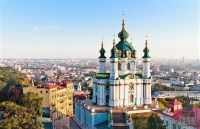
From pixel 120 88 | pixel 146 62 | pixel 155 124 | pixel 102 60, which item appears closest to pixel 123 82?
pixel 120 88

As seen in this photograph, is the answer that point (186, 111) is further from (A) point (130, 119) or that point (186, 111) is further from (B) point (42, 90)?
(B) point (42, 90)

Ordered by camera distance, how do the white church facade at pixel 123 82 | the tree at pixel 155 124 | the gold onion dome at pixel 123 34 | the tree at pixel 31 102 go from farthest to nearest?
the gold onion dome at pixel 123 34 → the tree at pixel 31 102 → the white church facade at pixel 123 82 → the tree at pixel 155 124

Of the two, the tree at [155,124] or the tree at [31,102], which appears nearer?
the tree at [155,124]

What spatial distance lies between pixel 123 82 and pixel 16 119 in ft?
36.3

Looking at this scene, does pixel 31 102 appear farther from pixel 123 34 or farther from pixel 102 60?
pixel 123 34

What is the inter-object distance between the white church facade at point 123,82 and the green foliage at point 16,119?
752 centimetres

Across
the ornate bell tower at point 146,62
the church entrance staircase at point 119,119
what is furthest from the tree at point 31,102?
the ornate bell tower at point 146,62

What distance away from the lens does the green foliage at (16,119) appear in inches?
638

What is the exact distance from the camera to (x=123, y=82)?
75.4 ft

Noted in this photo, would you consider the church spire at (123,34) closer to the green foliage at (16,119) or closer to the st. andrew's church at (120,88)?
the st. andrew's church at (120,88)

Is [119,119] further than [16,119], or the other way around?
[119,119]

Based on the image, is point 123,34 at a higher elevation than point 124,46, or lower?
higher

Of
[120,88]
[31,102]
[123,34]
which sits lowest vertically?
[31,102]

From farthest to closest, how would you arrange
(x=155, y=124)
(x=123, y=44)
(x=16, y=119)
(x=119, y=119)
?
1. (x=123, y=44)
2. (x=119, y=119)
3. (x=16, y=119)
4. (x=155, y=124)
